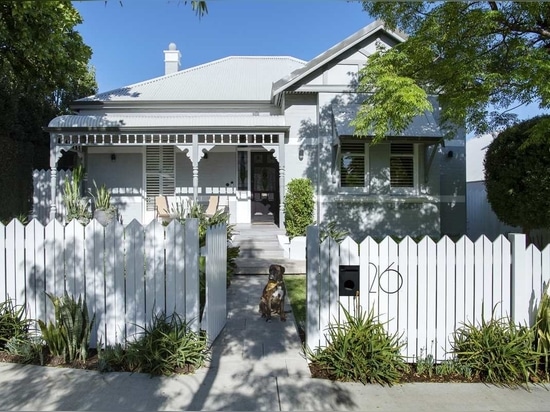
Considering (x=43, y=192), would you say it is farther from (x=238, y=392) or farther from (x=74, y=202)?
(x=238, y=392)

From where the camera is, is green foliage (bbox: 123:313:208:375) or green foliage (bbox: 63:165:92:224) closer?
green foliage (bbox: 123:313:208:375)

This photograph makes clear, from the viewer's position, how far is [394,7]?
297 inches

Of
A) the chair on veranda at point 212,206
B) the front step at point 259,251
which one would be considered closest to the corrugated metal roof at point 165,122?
the chair on veranda at point 212,206

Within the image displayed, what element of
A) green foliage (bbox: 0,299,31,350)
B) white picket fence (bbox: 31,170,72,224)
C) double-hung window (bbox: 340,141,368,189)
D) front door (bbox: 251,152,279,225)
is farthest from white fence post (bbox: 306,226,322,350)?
white picket fence (bbox: 31,170,72,224)

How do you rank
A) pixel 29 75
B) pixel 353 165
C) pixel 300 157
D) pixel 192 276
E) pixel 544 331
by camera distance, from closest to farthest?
pixel 544 331 < pixel 192 276 < pixel 29 75 < pixel 353 165 < pixel 300 157

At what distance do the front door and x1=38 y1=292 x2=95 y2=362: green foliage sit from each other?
10567 mm

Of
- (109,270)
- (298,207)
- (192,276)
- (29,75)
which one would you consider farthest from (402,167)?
(29,75)

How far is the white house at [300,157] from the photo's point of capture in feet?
41.2

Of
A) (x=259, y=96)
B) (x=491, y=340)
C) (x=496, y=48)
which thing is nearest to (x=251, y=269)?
(x=491, y=340)

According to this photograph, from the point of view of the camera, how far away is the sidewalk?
3.57 metres

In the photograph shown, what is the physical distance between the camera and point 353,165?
43.3 ft

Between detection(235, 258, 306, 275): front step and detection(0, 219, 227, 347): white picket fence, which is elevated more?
detection(0, 219, 227, 347): white picket fence

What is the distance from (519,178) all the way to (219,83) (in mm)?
11930

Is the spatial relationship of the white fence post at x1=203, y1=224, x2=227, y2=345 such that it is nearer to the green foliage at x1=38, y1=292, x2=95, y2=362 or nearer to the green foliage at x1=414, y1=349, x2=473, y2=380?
the green foliage at x1=38, y1=292, x2=95, y2=362
